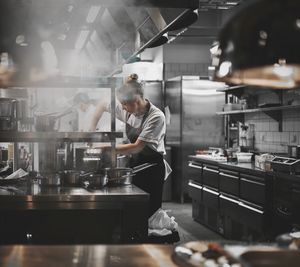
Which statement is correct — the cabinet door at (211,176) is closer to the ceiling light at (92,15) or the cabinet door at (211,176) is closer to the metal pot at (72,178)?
the ceiling light at (92,15)

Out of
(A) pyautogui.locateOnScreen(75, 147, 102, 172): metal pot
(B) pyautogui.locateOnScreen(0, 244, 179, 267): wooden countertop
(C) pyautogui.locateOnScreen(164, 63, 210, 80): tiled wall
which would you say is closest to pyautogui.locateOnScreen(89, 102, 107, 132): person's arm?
(A) pyautogui.locateOnScreen(75, 147, 102, 172): metal pot

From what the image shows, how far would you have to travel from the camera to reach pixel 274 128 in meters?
6.61

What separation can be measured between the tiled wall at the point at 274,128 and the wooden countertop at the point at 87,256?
4.24 m

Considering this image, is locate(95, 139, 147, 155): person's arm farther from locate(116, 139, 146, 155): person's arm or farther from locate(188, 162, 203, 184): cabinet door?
locate(188, 162, 203, 184): cabinet door

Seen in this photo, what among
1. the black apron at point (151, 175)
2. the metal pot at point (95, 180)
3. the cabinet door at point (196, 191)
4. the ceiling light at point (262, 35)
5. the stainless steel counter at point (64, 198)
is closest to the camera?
the ceiling light at point (262, 35)

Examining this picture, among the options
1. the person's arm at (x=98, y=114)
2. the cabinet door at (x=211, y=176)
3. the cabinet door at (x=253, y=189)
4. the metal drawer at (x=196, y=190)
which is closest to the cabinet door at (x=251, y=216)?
the cabinet door at (x=253, y=189)

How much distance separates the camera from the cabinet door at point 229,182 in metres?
5.72

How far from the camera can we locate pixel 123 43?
4812 mm

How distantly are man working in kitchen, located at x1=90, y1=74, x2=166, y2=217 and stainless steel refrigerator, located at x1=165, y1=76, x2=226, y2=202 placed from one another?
4.11m

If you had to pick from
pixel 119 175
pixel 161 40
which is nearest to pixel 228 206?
pixel 119 175

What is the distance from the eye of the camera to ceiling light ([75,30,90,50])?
5.44 metres

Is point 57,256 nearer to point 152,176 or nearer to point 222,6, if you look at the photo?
point 152,176

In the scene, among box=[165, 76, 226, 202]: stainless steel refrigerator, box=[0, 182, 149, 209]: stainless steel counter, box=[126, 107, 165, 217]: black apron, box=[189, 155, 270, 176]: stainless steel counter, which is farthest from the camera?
box=[165, 76, 226, 202]: stainless steel refrigerator

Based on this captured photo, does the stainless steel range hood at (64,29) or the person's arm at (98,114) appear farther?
the person's arm at (98,114)
